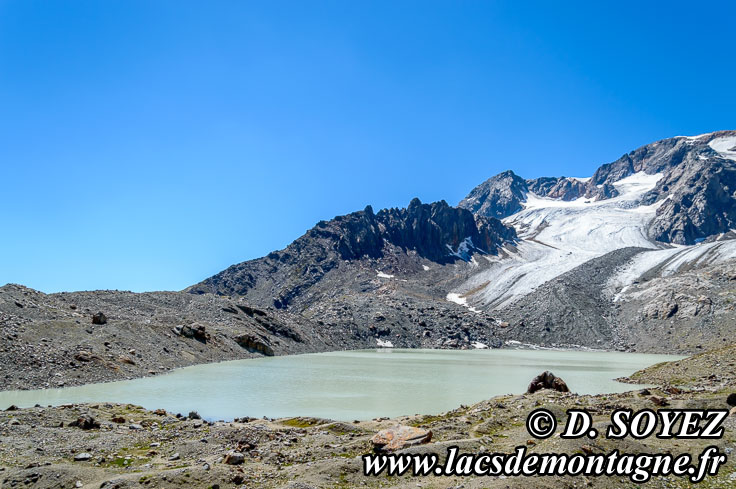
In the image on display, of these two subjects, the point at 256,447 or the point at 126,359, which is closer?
the point at 256,447

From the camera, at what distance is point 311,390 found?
128ft

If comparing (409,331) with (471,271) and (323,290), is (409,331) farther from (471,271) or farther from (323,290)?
(471,271)

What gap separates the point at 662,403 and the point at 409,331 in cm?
9504

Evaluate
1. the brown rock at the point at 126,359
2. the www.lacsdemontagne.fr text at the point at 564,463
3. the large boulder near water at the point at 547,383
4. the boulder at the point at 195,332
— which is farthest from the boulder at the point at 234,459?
the boulder at the point at 195,332

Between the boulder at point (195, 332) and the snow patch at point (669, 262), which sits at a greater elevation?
the snow patch at point (669, 262)

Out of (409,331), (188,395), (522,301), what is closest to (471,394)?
(188,395)

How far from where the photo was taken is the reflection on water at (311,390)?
29853 mm

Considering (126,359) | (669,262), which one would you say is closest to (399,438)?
(126,359)

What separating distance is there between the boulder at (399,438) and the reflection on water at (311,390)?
38.8 ft

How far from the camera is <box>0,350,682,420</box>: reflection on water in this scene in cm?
2985

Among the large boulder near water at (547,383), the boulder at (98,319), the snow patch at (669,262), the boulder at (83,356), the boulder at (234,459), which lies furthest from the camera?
the snow patch at (669,262)

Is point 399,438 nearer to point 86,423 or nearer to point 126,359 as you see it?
point 86,423

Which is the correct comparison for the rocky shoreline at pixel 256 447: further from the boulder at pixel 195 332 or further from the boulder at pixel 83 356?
the boulder at pixel 195 332

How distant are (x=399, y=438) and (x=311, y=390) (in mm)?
25467
